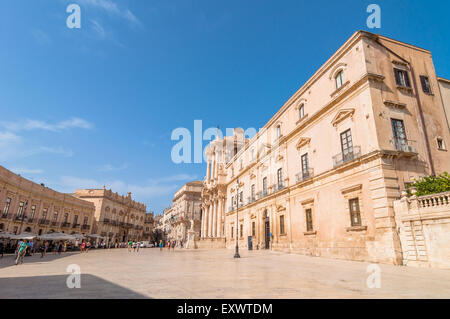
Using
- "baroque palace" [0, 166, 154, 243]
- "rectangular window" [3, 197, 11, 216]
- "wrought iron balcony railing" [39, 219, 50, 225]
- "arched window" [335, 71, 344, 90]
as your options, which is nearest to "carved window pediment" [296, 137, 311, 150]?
"arched window" [335, 71, 344, 90]

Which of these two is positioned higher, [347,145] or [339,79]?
[339,79]

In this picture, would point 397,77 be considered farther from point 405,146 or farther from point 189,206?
point 189,206

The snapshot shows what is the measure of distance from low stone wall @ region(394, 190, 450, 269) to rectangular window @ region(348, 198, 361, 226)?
2.42m

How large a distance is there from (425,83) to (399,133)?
222 inches

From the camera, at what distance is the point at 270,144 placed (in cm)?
2720

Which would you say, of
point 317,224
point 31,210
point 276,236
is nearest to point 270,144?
point 276,236

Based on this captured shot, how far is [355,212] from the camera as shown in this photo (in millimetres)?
14812

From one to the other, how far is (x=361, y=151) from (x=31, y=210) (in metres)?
37.7

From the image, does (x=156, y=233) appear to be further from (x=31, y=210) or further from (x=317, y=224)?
(x=317, y=224)

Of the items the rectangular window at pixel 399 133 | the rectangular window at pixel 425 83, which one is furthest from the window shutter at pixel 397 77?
the rectangular window at pixel 399 133

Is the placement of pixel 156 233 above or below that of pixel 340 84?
below

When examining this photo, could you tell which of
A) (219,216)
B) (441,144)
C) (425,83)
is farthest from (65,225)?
(425,83)

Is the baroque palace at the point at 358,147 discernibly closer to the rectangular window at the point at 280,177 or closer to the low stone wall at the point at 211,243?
the rectangular window at the point at 280,177

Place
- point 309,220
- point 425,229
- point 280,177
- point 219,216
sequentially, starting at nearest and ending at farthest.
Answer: point 425,229, point 309,220, point 280,177, point 219,216
